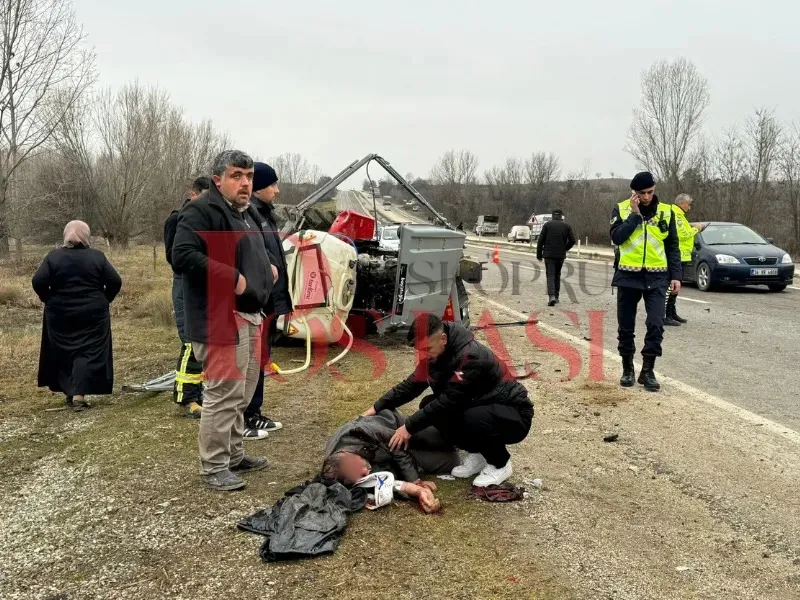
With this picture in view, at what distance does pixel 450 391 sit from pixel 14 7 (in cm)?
2246

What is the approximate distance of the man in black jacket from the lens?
374cm

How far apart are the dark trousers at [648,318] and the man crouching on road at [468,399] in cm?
278

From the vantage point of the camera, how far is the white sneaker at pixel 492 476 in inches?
150

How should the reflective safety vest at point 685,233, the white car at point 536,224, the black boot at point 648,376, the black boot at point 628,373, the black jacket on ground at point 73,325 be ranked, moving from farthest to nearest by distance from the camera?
the white car at point 536,224 < the reflective safety vest at point 685,233 < the black boot at point 628,373 < the black boot at point 648,376 < the black jacket on ground at point 73,325

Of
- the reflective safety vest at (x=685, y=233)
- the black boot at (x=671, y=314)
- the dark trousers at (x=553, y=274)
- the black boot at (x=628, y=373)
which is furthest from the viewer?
the dark trousers at (x=553, y=274)

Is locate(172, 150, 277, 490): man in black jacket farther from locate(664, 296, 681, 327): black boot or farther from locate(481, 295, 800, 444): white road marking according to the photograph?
locate(664, 296, 681, 327): black boot

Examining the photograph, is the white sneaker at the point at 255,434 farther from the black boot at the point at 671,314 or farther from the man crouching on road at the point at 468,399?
the black boot at the point at 671,314

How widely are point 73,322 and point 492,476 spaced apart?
13.7 ft

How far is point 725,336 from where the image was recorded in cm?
897

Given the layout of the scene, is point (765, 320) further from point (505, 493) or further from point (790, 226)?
point (790, 226)

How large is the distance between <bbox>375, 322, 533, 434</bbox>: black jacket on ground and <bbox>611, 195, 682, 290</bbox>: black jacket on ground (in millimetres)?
2854

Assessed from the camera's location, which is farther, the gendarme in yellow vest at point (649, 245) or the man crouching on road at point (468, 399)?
the gendarme in yellow vest at point (649, 245)

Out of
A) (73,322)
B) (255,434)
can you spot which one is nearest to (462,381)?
(255,434)

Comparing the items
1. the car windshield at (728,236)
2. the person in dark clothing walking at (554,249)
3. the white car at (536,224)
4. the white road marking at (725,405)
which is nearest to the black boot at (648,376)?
the white road marking at (725,405)
